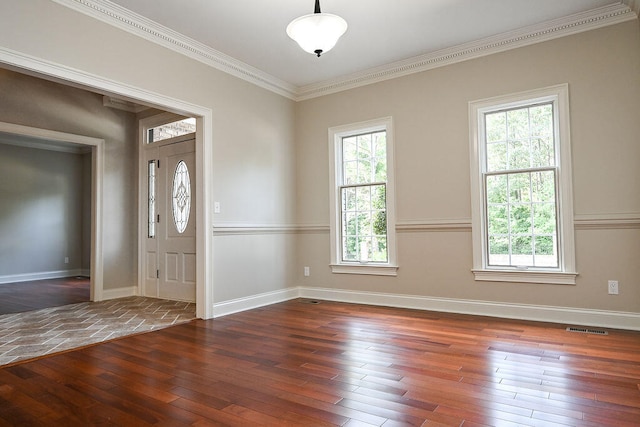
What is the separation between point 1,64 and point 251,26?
2.06 meters

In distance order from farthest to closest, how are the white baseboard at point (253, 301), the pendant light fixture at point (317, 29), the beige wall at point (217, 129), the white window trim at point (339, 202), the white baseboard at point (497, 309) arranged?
1. the white window trim at point (339, 202)
2. the white baseboard at point (253, 301)
3. the white baseboard at point (497, 309)
4. the beige wall at point (217, 129)
5. the pendant light fixture at point (317, 29)

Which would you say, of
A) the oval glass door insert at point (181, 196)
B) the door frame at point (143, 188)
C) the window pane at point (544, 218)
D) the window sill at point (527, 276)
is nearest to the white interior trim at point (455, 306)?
the window sill at point (527, 276)

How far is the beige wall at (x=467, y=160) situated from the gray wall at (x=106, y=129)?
2.55 meters

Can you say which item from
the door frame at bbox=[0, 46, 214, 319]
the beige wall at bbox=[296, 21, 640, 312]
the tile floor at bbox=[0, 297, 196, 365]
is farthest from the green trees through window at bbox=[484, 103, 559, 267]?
the tile floor at bbox=[0, 297, 196, 365]

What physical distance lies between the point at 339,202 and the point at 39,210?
21.0ft

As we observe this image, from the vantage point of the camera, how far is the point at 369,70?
16.3ft

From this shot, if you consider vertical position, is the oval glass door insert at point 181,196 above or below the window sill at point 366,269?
above

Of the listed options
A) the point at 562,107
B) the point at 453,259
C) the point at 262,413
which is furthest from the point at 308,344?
the point at 562,107

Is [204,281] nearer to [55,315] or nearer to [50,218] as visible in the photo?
[55,315]

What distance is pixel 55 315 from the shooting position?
448 cm

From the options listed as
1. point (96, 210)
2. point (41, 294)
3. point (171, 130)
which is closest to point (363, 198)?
point (171, 130)

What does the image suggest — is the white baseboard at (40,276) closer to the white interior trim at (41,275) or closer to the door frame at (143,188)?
the white interior trim at (41,275)

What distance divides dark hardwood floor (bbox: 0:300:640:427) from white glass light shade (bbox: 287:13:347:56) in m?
2.31

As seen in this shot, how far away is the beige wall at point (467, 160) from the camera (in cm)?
362
